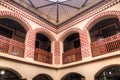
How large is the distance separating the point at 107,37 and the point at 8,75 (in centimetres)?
633

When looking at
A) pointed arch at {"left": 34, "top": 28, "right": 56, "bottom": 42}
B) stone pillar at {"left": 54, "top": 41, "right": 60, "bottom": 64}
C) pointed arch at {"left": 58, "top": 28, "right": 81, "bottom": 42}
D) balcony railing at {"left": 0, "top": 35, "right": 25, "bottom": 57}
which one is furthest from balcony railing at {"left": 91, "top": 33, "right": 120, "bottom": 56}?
balcony railing at {"left": 0, "top": 35, "right": 25, "bottom": 57}

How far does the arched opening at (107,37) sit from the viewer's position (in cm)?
674

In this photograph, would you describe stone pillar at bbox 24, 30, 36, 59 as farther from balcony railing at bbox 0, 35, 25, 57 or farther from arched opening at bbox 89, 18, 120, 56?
arched opening at bbox 89, 18, 120, 56

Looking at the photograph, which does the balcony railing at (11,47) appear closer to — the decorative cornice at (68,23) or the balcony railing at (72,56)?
the decorative cornice at (68,23)

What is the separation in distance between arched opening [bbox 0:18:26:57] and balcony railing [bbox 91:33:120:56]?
4.15 metres

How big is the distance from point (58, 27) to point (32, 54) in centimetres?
330

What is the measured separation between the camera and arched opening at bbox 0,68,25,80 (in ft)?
21.1

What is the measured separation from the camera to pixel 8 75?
22.2 ft

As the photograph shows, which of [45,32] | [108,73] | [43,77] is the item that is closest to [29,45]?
[45,32]

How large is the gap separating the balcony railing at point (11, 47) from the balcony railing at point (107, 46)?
4112 mm

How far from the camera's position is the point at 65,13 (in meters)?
10.8

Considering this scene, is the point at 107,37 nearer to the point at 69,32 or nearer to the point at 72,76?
the point at 69,32

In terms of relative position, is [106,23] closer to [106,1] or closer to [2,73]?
[106,1]

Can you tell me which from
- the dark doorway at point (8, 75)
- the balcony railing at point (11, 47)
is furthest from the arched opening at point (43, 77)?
the balcony railing at point (11, 47)
